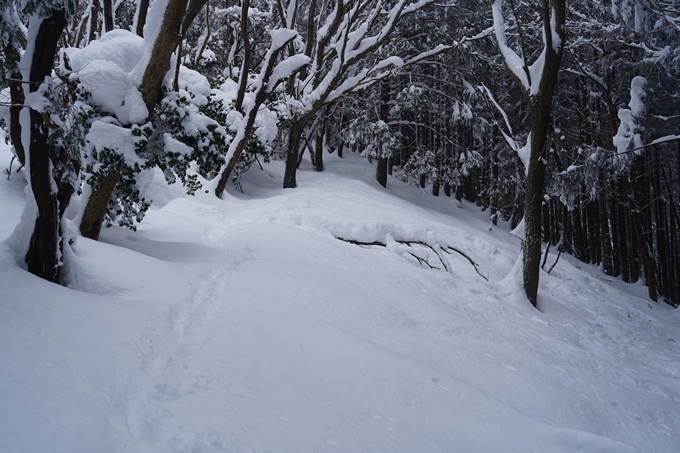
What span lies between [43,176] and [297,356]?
110 inches

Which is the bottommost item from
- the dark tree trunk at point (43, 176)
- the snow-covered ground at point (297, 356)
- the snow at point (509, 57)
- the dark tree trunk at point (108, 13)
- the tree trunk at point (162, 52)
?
the snow-covered ground at point (297, 356)

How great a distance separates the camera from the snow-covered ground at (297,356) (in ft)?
7.38

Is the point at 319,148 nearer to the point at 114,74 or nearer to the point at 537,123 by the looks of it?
the point at 537,123

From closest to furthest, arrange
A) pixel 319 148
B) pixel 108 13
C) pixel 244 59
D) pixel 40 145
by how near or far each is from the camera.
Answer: pixel 40 145, pixel 108 13, pixel 244 59, pixel 319 148

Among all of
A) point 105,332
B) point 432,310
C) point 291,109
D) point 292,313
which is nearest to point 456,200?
point 291,109

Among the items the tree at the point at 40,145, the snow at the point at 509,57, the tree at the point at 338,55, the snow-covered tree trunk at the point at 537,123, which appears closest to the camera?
→ the tree at the point at 40,145

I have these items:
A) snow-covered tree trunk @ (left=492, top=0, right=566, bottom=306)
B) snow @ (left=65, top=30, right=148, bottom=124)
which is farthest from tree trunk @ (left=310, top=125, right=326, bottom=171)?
snow @ (left=65, top=30, right=148, bottom=124)

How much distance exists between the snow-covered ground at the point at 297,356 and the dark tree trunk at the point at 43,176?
0.23 metres

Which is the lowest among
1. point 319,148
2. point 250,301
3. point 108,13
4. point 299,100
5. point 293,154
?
point 250,301

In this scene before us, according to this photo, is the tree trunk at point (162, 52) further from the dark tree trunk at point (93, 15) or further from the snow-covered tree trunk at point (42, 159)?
the dark tree trunk at point (93, 15)

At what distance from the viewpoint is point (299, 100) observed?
1279 cm

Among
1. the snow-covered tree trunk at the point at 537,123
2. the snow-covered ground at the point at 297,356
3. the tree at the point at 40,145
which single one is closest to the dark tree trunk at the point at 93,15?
the snow-covered ground at the point at 297,356

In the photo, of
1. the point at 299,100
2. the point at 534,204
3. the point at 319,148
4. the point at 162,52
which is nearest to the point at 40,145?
the point at 162,52

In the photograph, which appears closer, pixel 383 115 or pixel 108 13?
pixel 108 13
